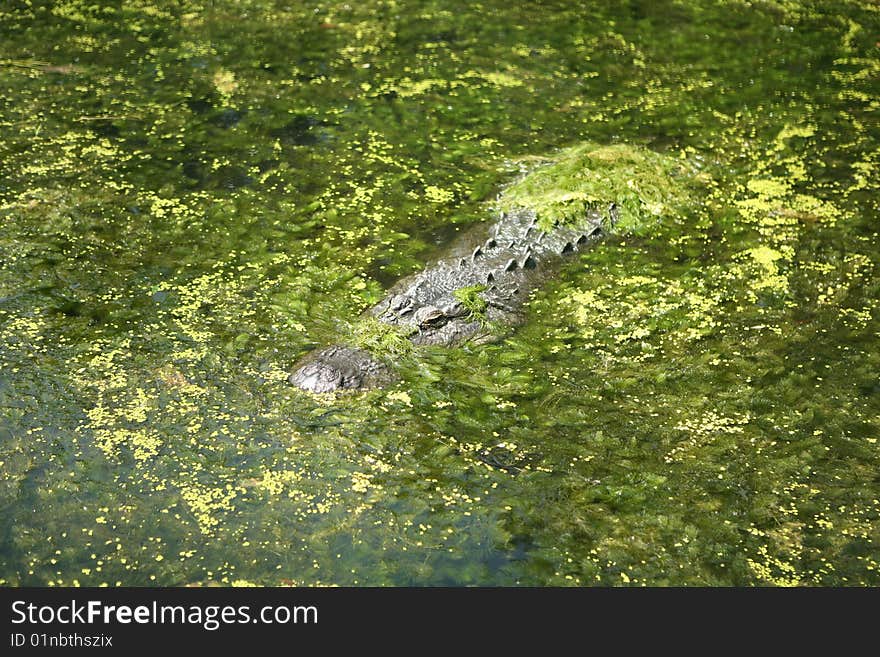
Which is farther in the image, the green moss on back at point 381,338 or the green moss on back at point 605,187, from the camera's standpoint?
the green moss on back at point 605,187

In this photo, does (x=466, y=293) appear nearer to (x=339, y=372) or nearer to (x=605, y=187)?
(x=339, y=372)

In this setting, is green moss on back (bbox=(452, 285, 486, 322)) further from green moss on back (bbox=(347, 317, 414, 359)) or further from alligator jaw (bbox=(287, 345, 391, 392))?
alligator jaw (bbox=(287, 345, 391, 392))

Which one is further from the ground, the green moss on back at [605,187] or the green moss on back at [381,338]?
the green moss on back at [605,187]

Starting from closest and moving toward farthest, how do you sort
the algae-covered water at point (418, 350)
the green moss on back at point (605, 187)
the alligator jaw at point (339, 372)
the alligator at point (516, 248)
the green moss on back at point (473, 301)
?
the algae-covered water at point (418, 350), the alligator jaw at point (339, 372), the alligator at point (516, 248), the green moss on back at point (473, 301), the green moss on back at point (605, 187)

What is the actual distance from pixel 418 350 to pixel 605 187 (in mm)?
1842

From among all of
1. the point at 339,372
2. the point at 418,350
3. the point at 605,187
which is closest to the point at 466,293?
the point at 418,350

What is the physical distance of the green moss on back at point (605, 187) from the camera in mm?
5281

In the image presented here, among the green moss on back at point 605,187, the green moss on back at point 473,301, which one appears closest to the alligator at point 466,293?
the green moss on back at point 473,301

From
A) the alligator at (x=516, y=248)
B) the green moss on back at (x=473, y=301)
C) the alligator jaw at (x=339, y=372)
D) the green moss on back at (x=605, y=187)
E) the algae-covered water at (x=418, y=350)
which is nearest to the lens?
the algae-covered water at (x=418, y=350)

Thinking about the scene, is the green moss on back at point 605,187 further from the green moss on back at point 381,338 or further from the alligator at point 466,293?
the green moss on back at point 381,338

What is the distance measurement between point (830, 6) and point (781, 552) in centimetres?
643

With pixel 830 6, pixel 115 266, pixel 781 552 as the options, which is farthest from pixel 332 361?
pixel 830 6

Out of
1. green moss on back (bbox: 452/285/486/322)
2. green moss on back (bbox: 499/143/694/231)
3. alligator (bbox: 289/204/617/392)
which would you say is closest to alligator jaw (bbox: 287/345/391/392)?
alligator (bbox: 289/204/617/392)

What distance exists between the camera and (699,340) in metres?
4.38
